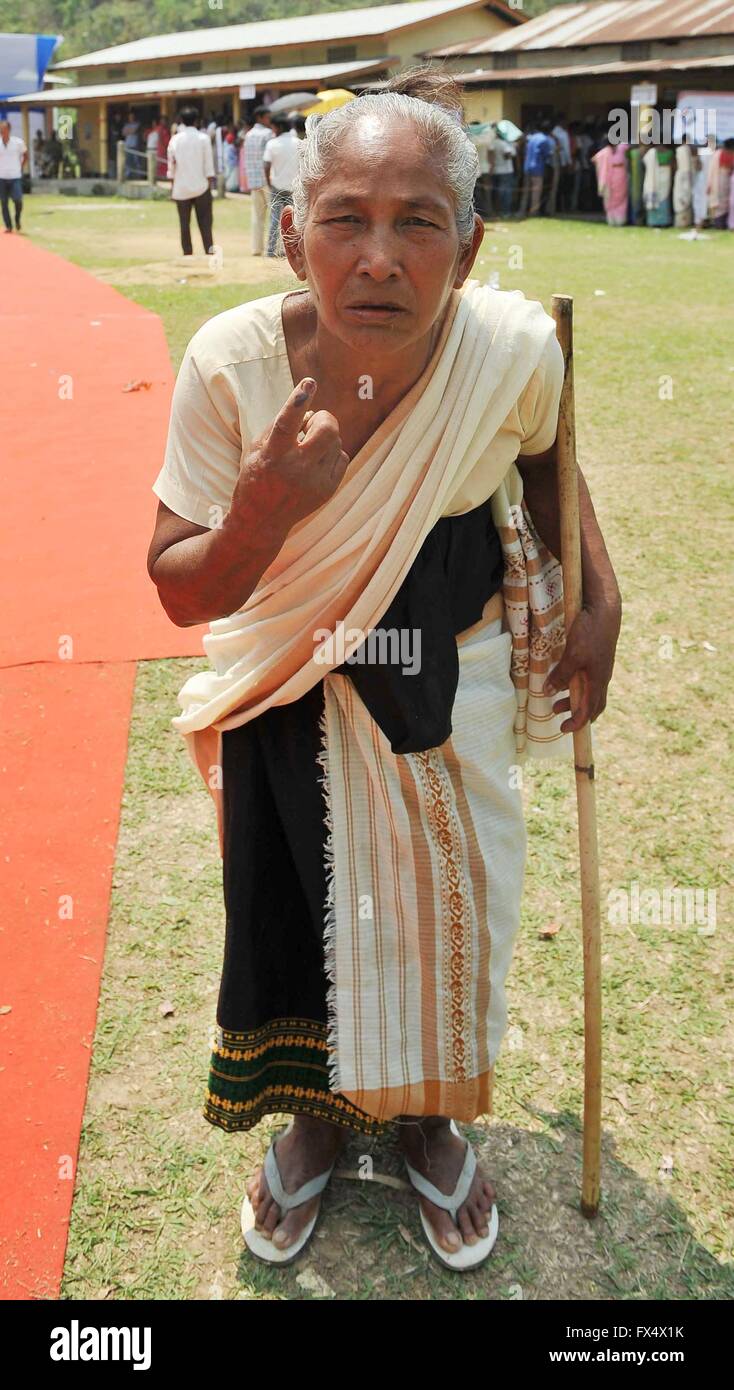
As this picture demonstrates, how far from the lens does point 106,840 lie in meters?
3.35

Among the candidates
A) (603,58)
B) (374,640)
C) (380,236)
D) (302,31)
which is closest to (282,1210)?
(374,640)

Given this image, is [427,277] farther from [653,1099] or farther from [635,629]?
[635,629]

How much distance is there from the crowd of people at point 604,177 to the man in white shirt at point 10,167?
7611 mm

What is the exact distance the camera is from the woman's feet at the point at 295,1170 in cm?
218

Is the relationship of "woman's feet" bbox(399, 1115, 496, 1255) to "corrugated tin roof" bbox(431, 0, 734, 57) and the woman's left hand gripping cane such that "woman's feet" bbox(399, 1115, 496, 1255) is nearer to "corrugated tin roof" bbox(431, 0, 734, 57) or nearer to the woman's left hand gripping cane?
the woman's left hand gripping cane

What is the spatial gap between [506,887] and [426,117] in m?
1.30

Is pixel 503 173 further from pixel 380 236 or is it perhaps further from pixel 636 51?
pixel 380 236

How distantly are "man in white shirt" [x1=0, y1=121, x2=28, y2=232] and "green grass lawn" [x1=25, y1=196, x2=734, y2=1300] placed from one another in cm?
1646

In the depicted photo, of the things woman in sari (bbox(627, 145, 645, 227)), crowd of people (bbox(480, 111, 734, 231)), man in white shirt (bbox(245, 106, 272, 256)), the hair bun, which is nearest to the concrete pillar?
crowd of people (bbox(480, 111, 734, 231))

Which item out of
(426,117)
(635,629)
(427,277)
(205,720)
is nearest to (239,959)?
(205,720)

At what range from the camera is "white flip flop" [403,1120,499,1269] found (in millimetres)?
2164

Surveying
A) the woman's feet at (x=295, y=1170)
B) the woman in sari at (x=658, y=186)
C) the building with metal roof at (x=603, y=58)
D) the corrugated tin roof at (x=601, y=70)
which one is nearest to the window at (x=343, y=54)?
the building with metal roof at (x=603, y=58)

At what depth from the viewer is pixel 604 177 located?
2005 cm
